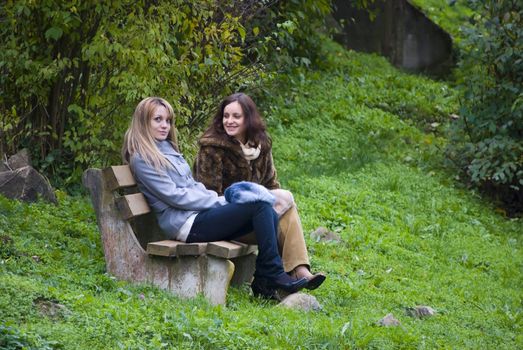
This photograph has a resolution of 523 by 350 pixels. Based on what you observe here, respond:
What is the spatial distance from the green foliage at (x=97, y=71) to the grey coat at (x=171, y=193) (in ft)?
5.26

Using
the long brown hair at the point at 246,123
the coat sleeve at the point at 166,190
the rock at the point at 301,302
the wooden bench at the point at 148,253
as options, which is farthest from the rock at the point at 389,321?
the long brown hair at the point at 246,123

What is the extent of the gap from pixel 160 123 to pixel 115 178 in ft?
1.93

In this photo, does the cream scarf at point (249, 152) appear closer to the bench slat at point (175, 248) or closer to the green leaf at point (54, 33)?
the bench slat at point (175, 248)

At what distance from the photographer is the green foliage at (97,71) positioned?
854 cm

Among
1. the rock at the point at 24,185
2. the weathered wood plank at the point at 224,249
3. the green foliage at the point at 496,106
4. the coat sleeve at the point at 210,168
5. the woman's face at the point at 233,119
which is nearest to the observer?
the weathered wood plank at the point at 224,249

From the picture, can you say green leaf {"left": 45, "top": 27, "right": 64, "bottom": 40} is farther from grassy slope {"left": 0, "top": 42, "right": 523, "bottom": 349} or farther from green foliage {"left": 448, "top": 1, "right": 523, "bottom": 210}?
green foliage {"left": 448, "top": 1, "right": 523, "bottom": 210}

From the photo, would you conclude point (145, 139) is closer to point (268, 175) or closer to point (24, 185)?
A: point (268, 175)

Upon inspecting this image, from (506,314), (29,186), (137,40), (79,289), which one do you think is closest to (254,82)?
(137,40)

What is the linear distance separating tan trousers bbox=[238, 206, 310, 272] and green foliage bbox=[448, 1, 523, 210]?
19.1 feet

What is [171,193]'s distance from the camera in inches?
270

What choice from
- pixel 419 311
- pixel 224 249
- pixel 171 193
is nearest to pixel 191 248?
pixel 224 249

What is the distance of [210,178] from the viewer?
7.46 meters

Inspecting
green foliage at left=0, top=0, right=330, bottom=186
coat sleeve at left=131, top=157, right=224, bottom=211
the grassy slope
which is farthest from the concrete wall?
coat sleeve at left=131, top=157, right=224, bottom=211

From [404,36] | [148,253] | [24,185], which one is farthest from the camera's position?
[404,36]
